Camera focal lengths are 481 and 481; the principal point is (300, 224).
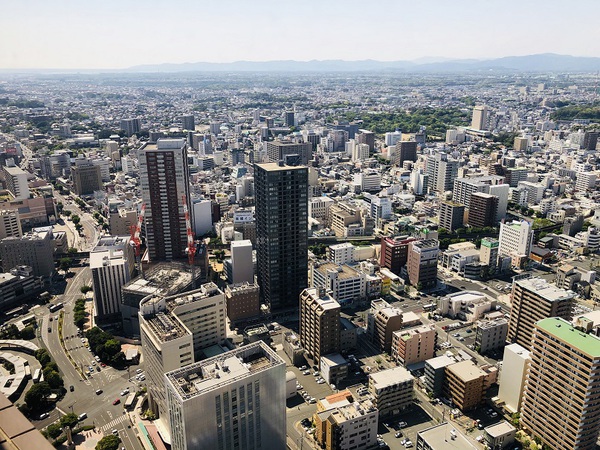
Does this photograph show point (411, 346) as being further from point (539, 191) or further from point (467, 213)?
point (539, 191)

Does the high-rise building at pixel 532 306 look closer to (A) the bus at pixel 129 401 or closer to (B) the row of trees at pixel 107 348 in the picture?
Answer: (A) the bus at pixel 129 401

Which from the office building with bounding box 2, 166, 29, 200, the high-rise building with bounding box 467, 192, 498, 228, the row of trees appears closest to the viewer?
the row of trees

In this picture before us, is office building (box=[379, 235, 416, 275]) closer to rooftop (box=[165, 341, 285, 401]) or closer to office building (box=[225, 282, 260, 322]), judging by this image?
office building (box=[225, 282, 260, 322])

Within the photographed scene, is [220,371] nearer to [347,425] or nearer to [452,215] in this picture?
[347,425]

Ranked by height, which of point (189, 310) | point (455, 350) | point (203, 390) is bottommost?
point (455, 350)

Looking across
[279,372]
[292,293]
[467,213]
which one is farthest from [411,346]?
[467,213]

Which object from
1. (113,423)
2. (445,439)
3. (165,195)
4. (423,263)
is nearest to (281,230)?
(165,195)

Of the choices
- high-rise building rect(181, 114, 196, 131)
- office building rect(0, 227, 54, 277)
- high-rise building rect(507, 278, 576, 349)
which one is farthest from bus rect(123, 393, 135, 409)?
high-rise building rect(181, 114, 196, 131)
